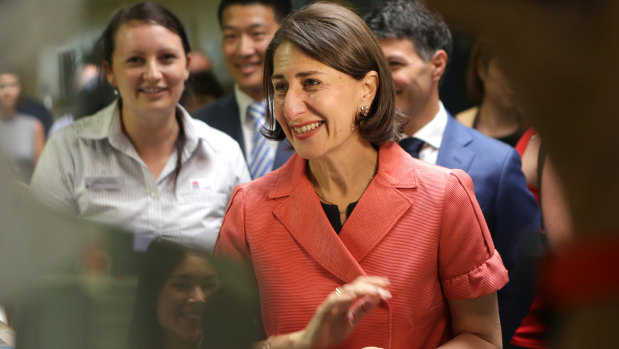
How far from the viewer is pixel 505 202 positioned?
2.02 metres

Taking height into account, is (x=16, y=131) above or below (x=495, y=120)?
above

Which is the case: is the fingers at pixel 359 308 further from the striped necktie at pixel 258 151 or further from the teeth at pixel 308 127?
the striped necktie at pixel 258 151

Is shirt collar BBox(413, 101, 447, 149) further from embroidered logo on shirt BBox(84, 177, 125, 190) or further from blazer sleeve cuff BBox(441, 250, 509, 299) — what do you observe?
embroidered logo on shirt BBox(84, 177, 125, 190)

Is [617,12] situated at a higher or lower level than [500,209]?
higher

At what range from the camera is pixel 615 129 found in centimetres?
42

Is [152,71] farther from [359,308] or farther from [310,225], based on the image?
[359,308]

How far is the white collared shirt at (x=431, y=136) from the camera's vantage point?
2154mm

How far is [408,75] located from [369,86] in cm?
71

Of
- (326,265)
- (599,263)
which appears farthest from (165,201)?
(599,263)

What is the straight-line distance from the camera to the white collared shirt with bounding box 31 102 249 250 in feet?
4.48

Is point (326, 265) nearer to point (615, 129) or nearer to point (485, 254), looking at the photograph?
point (485, 254)

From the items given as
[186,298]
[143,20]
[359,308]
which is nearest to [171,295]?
[186,298]

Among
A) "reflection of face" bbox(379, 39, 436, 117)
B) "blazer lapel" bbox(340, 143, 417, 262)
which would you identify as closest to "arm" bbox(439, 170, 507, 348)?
"blazer lapel" bbox(340, 143, 417, 262)

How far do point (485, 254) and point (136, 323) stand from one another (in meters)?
0.88
